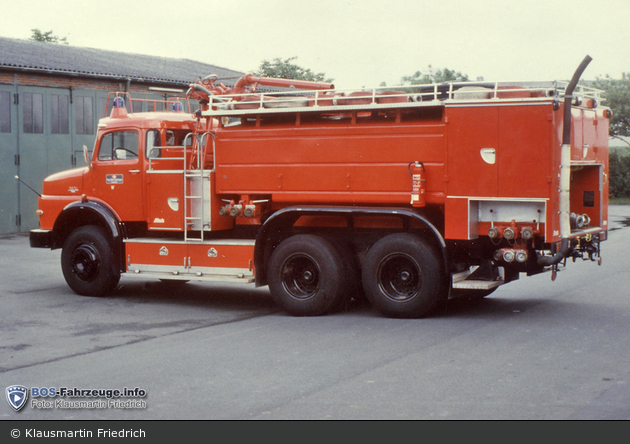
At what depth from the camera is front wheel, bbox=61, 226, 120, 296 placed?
476 inches

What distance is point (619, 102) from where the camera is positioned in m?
50.8

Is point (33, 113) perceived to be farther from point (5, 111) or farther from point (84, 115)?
point (84, 115)

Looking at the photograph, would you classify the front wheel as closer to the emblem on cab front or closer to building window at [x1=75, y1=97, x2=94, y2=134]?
the emblem on cab front

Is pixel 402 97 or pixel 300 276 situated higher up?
pixel 402 97

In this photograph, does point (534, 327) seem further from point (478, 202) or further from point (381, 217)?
point (381, 217)

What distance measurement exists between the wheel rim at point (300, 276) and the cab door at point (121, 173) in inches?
102

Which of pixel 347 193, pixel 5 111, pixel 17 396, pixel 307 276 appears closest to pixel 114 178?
pixel 307 276

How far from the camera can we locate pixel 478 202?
9.87 meters

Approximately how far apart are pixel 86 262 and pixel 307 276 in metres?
3.68

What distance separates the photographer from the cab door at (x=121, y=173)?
12.1 metres

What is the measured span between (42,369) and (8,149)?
17.1m

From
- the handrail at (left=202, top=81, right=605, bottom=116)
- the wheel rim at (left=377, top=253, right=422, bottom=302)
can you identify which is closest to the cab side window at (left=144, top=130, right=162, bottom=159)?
the handrail at (left=202, top=81, right=605, bottom=116)
